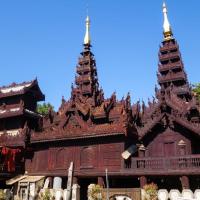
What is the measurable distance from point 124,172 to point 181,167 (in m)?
4.34

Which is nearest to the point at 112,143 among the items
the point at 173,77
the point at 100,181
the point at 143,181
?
the point at 100,181

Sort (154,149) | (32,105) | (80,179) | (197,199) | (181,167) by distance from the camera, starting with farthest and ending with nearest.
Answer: (32,105) < (80,179) < (154,149) < (181,167) < (197,199)

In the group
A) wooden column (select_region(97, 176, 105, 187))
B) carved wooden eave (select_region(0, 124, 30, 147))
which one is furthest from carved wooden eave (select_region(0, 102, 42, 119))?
Result: wooden column (select_region(97, 176, 105, 187))

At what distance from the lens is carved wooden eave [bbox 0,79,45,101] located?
39.4m

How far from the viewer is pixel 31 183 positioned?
93.8 feet

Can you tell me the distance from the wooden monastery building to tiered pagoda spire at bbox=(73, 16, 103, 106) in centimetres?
277

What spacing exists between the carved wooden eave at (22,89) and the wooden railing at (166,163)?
1900 cm

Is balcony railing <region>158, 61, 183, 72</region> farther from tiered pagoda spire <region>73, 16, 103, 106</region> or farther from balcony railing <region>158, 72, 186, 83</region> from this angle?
tiered pagoda spire <region>73, 16, 103, 106</region>

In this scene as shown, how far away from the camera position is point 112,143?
1077 inches

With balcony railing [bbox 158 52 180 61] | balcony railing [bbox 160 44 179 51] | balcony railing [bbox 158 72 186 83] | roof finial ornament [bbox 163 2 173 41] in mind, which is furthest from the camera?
roof finial ornament [bbox 163 2 173 41]

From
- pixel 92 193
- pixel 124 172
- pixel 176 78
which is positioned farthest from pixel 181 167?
pixel 176 78

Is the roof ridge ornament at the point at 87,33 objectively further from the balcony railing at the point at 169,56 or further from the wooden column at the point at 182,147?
the wooden column at the point at 182,147

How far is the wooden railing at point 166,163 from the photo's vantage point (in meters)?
23.2

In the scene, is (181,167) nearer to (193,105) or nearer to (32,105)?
(193,105)
